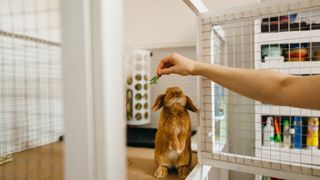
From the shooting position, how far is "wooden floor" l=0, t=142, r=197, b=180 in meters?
0.72

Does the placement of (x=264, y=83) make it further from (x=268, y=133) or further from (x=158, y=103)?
(x=268, y=133)

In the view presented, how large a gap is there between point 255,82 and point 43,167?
2.36 feet

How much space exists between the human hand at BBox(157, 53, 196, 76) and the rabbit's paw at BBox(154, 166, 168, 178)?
34 cm

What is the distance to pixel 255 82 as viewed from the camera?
1.76ft

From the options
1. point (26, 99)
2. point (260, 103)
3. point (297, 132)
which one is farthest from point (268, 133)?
point (26, 99)

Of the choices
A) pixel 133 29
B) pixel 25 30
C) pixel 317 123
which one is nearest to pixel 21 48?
pixel 25 30

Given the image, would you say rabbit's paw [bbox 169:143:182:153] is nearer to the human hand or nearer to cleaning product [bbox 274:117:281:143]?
the human hand

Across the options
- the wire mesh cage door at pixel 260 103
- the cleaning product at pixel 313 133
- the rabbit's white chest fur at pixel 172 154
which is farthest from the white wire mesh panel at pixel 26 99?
the cleaning product at pixel 313 133

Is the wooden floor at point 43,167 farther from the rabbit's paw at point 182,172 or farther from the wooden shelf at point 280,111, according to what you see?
the wooden shelf at point 280,111

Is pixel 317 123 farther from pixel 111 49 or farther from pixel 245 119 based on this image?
pixel 111 49

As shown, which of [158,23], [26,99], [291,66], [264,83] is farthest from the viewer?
[158,23]

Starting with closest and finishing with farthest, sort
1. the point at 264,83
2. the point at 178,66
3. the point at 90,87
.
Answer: the point at 90,87 → the point at 264,83 → the point at 178,66

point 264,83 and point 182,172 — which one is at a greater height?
point 264,83

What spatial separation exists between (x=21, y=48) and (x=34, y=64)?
0.47 ft
